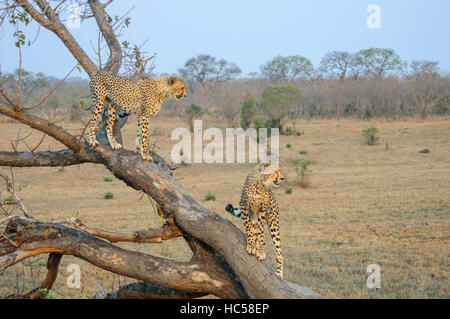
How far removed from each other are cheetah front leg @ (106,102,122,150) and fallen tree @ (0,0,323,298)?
82 millimetres

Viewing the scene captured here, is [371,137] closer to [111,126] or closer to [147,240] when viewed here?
[111,126]

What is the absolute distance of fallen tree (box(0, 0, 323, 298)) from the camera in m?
3.88

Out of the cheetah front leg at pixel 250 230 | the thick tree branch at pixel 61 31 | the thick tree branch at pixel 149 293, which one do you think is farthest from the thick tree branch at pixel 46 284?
the cheetah front leg at pixel 250 230

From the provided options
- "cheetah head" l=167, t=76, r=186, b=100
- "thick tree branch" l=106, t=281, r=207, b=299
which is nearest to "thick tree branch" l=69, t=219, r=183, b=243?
"thick tree branch" l=106, t=281, r=207, b=299

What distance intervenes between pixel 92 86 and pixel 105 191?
42.6 ft

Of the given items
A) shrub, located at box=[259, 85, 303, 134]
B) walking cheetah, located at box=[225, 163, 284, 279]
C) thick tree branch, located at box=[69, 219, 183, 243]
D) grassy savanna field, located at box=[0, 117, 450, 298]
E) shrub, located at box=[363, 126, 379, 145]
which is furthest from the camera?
shrub, located at box=[259, 85, 303, 134]

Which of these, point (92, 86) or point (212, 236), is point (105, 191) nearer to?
point (92, 86)

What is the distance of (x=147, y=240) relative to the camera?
456 centimetres

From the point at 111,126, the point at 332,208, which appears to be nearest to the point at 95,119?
the point at 111,126

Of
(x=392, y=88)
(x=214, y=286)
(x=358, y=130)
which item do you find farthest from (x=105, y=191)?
(x=392, y=88)

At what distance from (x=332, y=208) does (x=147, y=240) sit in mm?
9008

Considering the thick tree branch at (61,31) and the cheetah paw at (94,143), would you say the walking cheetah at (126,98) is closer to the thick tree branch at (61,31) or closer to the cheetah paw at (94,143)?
the cheetah paw at (94,143)

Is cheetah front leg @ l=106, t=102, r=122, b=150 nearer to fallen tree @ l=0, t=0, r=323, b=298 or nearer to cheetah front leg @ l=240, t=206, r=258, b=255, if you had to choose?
fallen tree @ l=0, t=0, r=323, b=298

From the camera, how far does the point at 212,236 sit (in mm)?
3918
